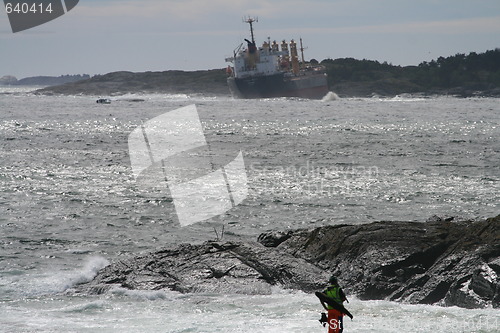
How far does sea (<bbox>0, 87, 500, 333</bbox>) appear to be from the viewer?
1296 centimetres

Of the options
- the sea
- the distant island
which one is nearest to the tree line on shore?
the distant island

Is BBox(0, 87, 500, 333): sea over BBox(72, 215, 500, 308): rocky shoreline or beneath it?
beneath

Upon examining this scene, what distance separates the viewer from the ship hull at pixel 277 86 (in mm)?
132375

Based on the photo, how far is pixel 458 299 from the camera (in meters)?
12.9

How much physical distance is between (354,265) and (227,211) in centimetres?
1139

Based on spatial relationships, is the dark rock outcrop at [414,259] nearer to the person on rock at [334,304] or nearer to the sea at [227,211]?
the sea at [227,211]

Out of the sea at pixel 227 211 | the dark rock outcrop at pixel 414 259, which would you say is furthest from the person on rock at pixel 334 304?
the dark rock outcrop at pixel 414 259

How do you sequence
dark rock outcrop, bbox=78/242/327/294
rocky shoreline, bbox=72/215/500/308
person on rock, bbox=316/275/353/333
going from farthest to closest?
1. dark rock outcrop, bbox=78/242/327/294
2. rocky shoreline, bbox=72/215/500/308
3. person on rock, bbox=316/275/353/333

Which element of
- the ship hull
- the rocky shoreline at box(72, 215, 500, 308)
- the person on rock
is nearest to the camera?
the person on rock

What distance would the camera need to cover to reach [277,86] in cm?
13488

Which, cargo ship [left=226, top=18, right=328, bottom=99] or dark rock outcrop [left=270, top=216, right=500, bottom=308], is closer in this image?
dark rock outcrop [left=270, top=216, right=500, bottom=308]

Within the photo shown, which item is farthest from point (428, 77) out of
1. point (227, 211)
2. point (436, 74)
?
point (227, 211)

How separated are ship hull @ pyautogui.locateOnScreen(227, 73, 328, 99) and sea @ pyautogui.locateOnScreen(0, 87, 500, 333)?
224 ft

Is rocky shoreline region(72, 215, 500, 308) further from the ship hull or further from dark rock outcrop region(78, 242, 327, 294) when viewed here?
the ship hull
